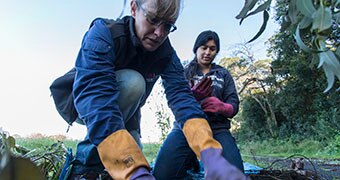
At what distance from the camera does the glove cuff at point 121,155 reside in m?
0.79

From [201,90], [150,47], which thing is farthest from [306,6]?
[201,90]

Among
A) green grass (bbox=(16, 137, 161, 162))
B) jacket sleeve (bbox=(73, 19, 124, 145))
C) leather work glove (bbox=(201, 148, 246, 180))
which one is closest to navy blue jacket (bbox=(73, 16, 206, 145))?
jacket sleeve (bbox=(73, 19, 124, 145))

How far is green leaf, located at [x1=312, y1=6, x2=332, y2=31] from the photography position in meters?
0.48

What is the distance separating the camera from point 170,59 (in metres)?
1.33

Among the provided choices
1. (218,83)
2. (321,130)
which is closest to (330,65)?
(218,83)

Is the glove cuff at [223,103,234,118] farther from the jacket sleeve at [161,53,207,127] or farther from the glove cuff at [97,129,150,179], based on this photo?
the glove cuff at [97,129,150,179]

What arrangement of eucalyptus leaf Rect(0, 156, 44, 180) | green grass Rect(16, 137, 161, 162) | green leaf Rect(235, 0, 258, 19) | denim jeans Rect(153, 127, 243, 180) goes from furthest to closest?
Result: green grass Rect(16, 137, 161, 162)
denim jeans Rect(153, 127, 243, 180)
green leaf Rect(235, 0, 258, 19)
eucalyptus leaf Rect(0, 156, 44, 180)

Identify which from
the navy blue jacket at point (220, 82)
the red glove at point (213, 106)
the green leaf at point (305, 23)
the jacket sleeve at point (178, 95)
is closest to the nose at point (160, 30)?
the jacket sleeve at point (178, 95)

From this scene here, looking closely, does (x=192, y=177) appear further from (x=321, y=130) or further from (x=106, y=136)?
(x=321, y=130)

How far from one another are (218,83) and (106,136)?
1153 mm

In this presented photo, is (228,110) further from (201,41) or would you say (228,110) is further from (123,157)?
(123,157)

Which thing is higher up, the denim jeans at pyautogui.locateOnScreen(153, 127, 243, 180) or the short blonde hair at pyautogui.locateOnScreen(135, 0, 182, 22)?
the short blonde hair at pyautogui.locateOnScreen(135, 0, 182, 22)

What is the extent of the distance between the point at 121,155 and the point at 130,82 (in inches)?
16.9

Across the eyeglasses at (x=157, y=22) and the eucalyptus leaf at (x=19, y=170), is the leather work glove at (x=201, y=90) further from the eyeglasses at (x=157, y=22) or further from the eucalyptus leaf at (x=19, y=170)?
the eucalyptus leaf at (x=19, y=170)
